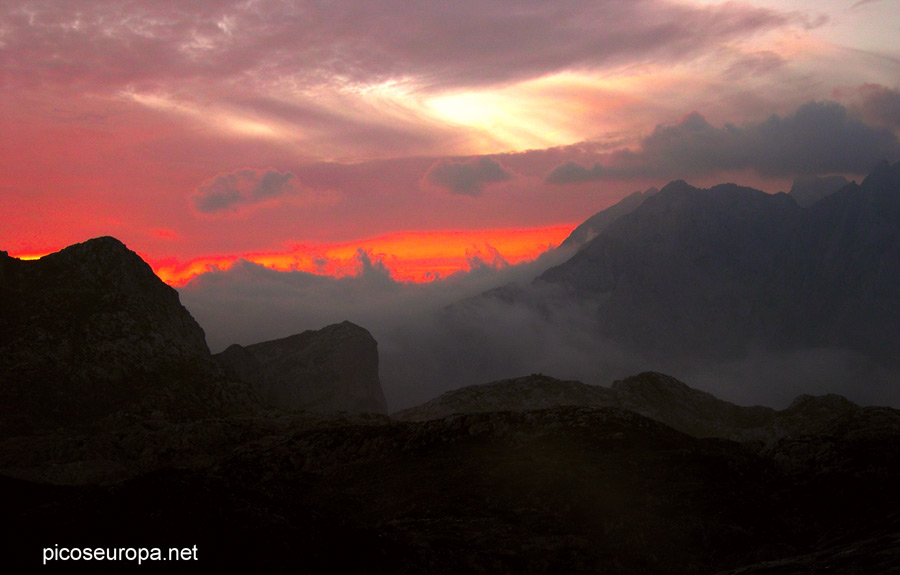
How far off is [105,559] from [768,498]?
107 feet

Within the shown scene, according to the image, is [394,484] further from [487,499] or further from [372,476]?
[487,499]

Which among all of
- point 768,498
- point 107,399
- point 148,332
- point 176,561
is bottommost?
point 768,498

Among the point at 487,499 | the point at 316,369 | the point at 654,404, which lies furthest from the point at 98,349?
the point at 654,404

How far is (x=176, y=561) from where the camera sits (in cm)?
2452

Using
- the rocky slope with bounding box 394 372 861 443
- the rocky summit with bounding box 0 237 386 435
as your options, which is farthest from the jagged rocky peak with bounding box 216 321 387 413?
the rocky slope with bounding box 394 372 861 443

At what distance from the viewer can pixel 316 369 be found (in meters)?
123

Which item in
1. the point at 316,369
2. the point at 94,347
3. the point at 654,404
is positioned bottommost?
the point at 654,404

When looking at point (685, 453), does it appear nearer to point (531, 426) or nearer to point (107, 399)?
point (531, 426)

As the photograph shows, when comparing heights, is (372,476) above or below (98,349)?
below

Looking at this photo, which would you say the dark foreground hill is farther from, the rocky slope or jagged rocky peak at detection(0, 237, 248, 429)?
the rocky slope

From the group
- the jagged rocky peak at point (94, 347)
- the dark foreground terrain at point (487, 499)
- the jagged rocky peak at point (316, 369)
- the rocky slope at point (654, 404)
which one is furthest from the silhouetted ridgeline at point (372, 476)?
the jagged rocky peak at point (316, 369)

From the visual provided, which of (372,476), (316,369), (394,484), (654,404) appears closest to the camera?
(394,484)

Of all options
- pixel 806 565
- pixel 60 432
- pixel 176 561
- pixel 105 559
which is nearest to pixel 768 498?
pixel 806 565

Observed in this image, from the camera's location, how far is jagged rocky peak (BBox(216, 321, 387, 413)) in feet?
387
